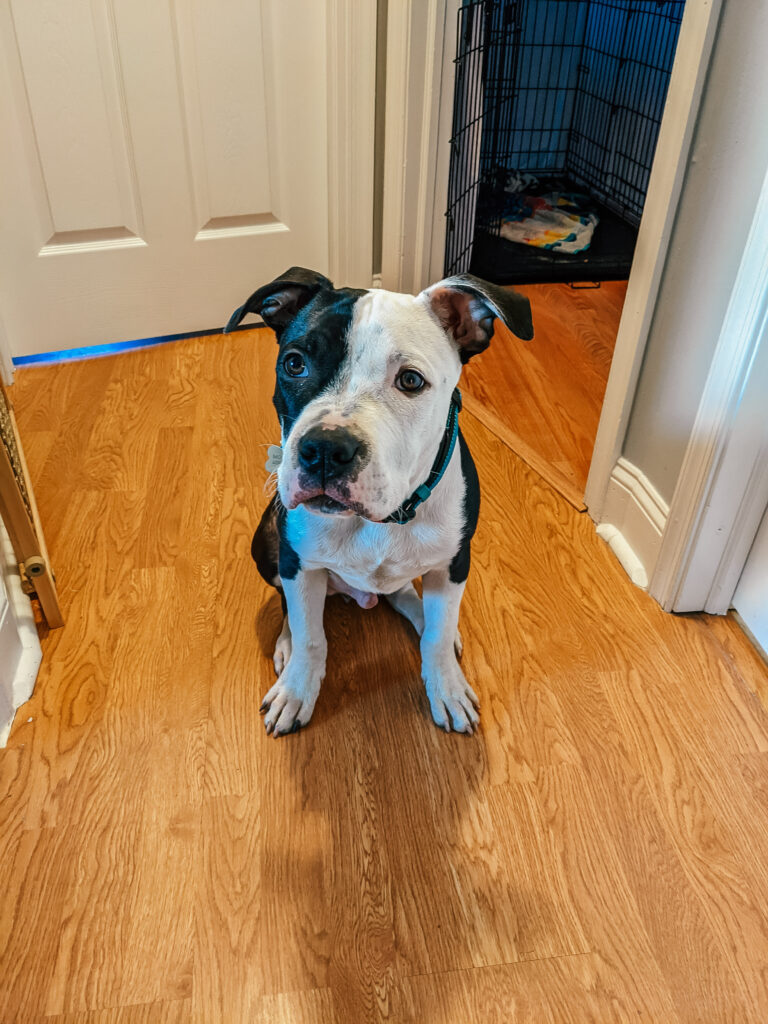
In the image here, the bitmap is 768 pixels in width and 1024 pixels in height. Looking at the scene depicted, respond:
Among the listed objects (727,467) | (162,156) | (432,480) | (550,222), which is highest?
(162,156)

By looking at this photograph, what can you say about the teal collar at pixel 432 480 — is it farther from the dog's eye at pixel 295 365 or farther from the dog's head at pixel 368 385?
the dog's eye at pixel 295 365

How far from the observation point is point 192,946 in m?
1.19

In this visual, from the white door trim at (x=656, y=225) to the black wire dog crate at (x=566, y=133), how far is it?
1392 mm

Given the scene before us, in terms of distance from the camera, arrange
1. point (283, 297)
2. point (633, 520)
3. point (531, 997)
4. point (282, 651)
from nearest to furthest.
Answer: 1. point (531, 997)
2. point (283, 297)
3. point (282, 651)
4. point (633, 520)

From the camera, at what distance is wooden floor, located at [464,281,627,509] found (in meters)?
2.41

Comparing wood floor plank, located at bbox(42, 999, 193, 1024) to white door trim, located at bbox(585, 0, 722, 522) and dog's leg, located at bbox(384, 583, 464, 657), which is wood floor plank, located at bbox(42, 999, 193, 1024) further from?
white door trim, located at bbox(585, 0, 722, 522)

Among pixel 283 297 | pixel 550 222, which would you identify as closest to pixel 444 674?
pixel 283 297

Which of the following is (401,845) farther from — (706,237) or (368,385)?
(706,237)

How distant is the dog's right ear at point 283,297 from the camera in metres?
1.20

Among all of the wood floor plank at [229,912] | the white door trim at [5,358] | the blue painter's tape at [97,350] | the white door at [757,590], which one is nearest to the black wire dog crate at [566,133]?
the blue painter's tape at [97,350]

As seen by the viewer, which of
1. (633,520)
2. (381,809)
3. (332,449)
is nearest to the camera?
(332,449)

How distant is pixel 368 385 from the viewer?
1.09m

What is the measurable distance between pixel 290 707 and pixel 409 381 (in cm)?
75

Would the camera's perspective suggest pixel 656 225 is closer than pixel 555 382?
Yes
